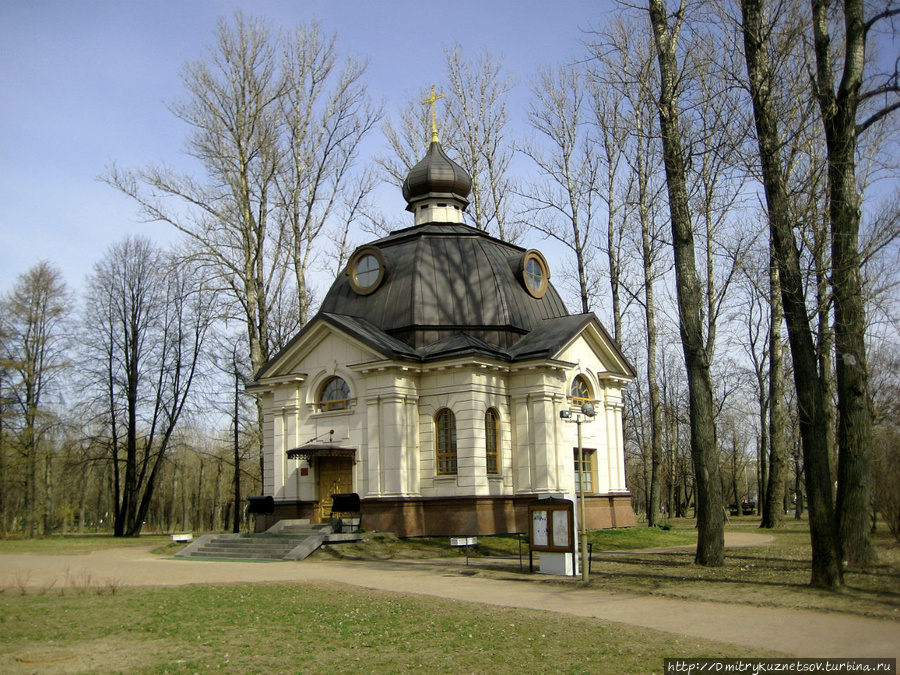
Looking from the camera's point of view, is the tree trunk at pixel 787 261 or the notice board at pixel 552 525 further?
the notice board at pixel 552 525

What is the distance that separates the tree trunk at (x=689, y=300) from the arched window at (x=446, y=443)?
877 cm

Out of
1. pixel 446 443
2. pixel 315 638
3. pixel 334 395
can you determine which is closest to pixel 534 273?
pixel 446 443

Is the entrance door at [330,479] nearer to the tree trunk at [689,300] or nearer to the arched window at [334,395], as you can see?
the arched window at [334,395]

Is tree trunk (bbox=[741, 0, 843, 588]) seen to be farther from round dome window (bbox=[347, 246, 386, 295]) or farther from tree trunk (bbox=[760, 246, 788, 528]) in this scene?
tree trunk (bbox=[760, 246, 788, 528])

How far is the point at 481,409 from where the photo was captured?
23.7 m

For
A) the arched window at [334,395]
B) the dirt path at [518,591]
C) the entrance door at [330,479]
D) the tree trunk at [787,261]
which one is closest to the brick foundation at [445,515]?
the entrance door at [330,479]

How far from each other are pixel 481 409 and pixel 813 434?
11438 mm

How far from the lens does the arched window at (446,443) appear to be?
78.4 ft

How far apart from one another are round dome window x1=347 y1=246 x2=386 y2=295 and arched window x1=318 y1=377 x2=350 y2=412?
341 centimetres

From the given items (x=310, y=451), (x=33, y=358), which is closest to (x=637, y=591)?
(x=310, y=451)

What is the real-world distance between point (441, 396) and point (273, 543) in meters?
6.30

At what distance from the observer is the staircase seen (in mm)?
21047

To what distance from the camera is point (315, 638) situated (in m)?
9.68

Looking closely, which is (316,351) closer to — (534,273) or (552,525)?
(534,273)
